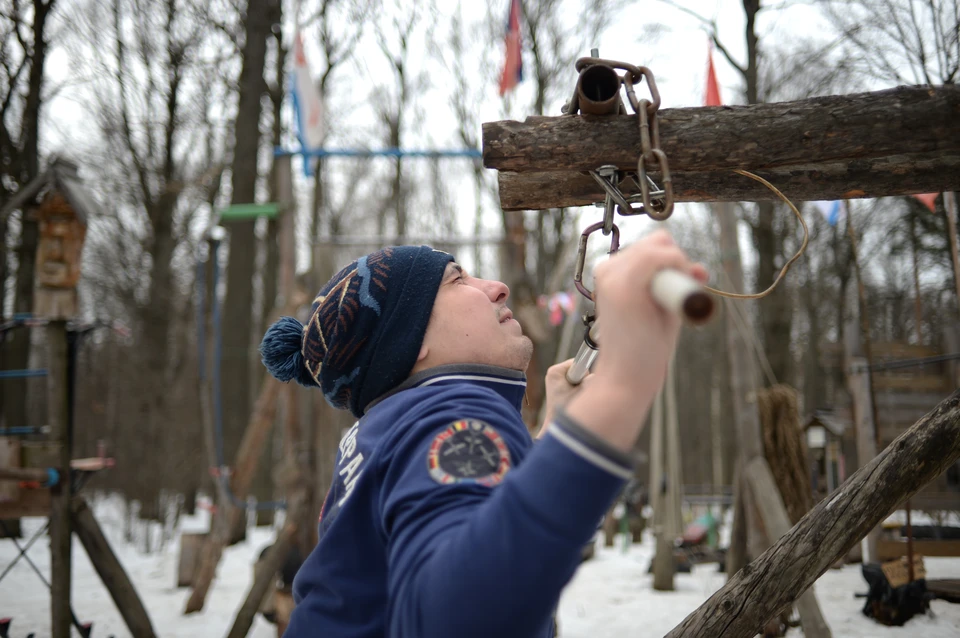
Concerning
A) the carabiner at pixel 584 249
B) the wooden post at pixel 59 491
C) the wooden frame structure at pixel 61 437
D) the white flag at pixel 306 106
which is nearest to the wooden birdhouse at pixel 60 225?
the wooden frame structure at pixel 61 437

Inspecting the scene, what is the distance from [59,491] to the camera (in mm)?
3967

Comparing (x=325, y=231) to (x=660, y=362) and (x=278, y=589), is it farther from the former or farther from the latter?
(x=660, y=362)

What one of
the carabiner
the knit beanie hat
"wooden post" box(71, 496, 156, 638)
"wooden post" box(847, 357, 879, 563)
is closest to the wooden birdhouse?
"wooden post" box(71, 496, 156, 638)

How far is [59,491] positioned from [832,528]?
3.83 metres

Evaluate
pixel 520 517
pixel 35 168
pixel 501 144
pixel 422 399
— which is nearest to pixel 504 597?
pixel 520 517

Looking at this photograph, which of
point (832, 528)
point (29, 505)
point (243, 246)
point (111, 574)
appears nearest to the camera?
point (832, 528)

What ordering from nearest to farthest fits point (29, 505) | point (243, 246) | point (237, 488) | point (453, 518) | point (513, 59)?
point (453, 518) → point (29, 505) → point (237, 488) → point (513, 59) → point (243, 246)

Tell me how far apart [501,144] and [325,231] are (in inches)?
668

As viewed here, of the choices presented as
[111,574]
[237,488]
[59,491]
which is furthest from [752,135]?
[237,488]

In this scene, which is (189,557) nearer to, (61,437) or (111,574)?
(111,574)

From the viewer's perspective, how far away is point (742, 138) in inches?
65.2

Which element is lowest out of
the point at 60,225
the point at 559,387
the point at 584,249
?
the point at 559,387

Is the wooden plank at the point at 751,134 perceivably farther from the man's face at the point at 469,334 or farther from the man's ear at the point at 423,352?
the man's ear at the point at 423,352

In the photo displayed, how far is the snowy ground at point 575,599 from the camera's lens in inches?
149
